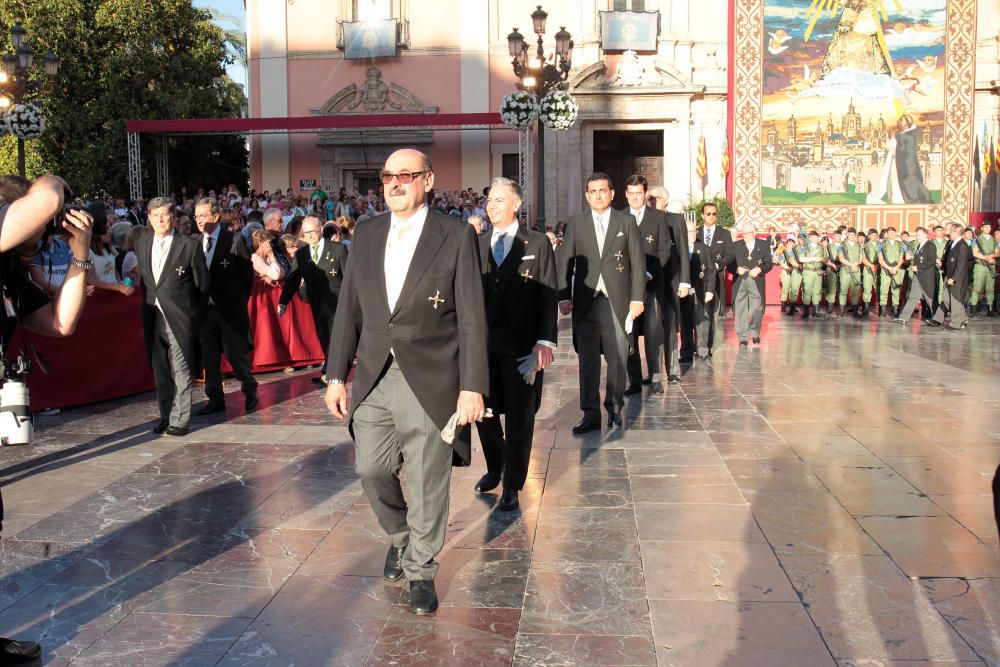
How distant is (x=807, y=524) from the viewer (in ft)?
17.7

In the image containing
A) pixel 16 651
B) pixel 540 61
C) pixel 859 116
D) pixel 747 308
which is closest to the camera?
pixel 16 651

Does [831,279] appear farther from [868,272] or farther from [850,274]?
[868,272]

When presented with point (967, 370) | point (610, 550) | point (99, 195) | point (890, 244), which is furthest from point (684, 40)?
point (610, 550)

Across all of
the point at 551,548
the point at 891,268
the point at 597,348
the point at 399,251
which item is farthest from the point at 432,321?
the point at 891,268

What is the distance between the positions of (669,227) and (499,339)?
4.34 m

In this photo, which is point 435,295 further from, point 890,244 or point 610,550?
point 890,244

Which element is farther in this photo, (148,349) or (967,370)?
(967,370)

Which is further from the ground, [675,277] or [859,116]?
[859,116]

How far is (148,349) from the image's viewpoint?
26.0 feet

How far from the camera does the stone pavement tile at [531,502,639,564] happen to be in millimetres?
4910

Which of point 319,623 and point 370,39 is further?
point 370,39

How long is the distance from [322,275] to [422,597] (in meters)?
6.12

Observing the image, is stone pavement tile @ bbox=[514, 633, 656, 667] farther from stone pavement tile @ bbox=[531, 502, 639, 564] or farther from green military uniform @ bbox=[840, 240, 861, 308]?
green military uniform @ bbox=[840, 240, 861, 308]

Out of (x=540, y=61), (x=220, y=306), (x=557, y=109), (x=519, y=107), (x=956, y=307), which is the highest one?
(x=540, y=61)
